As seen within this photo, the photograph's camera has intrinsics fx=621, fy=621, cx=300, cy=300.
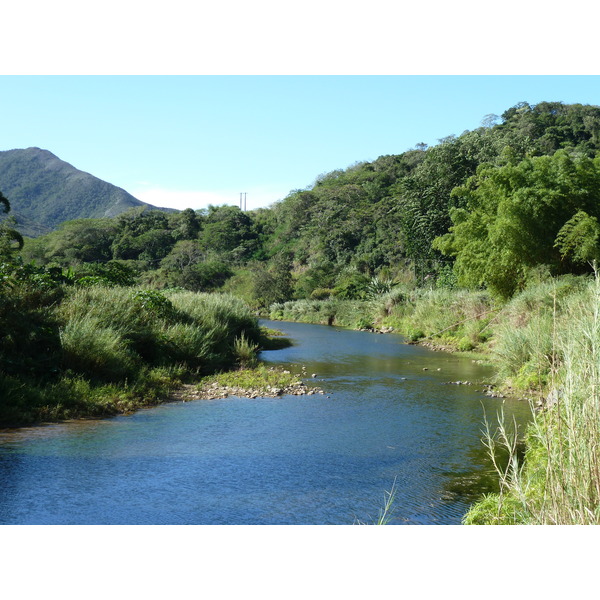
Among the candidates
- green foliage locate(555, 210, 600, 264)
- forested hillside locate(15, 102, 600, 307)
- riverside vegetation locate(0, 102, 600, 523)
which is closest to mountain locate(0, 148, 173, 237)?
forested hillside locate(15, 102, 600, 307)

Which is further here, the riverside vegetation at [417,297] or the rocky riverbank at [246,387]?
the rocky riverbank at [246,387]

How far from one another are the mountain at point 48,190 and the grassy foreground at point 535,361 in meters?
46.8

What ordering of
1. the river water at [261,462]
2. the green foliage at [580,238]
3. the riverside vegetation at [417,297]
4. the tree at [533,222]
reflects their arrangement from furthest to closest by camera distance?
the tree at [533,222] < the green foliage at [580,238] < the river water at [261,462] < the riverside vegetation at [417,297]

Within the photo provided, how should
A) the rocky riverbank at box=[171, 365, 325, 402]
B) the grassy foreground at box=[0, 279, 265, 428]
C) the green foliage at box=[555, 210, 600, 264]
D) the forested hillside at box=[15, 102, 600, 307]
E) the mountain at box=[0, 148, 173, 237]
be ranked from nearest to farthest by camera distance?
the grassy foreground at box=[0, 279, 265, 428], the rocky riverbank at box=[171, 365, 325, 402], the green foliage at box=[555, 210, 600, 264], the forested hillside at box=[15, 102, 600, 307], the mountain at box=[0, 148, 173, 237]

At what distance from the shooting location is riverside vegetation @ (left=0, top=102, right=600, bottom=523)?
13.8 ft

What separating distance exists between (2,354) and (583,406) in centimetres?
765

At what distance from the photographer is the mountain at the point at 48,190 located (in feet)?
228

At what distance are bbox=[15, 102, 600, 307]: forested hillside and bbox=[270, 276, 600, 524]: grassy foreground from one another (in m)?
1.88

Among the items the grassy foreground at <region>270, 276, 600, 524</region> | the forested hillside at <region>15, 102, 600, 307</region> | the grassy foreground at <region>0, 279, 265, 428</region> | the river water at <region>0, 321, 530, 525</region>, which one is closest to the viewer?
the grassy foreground at <region>270, 276, 600, 524</region>

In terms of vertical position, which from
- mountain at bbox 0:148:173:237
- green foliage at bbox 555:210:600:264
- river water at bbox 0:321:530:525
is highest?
mountain at bbox 0:148:173:237

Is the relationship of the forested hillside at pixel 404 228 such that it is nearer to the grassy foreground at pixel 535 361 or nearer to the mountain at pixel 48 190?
the grassy foreground at pixel 535 361

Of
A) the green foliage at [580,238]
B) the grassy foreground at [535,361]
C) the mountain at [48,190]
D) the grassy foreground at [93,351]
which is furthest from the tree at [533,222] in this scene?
the mountain at [48,190]

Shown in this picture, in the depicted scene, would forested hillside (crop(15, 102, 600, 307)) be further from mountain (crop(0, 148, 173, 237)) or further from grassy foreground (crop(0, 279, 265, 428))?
mountain (crop(0, 148, 173, 237))
